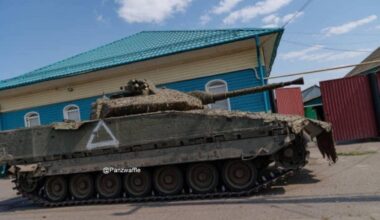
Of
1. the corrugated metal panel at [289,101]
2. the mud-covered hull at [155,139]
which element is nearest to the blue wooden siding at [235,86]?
the mud-covered hull at [155,139]

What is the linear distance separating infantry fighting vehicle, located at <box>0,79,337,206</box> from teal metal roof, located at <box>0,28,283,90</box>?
Result: 5120 millimetres

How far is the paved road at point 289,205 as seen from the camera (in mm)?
6715

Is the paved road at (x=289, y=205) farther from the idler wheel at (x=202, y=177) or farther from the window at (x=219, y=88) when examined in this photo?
the window at (x=219, y=88)

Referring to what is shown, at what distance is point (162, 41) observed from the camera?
18.2 meters

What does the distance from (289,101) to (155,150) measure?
16971mm

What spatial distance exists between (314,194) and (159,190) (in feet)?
11.5

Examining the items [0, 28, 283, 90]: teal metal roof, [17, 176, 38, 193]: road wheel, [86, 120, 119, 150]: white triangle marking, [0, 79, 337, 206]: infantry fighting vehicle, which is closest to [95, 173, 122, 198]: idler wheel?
[0, 79, 337, 206]: infantry fighting vehicle

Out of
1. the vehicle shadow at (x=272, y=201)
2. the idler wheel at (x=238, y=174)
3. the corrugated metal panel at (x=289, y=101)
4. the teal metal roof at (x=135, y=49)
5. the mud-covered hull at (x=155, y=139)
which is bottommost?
the vehicle shadow at (x=272, y=201)

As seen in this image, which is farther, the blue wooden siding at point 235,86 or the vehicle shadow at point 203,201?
the blue wooden siding at point 235,86

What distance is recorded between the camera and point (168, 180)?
31.6ft

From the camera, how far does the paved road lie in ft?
22.0

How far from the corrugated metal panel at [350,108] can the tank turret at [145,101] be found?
7.76m

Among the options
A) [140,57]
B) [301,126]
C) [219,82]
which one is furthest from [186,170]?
[140,57]

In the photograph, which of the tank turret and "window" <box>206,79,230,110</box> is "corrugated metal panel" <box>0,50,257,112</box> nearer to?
"window" <box>206,79,230,110</box>
